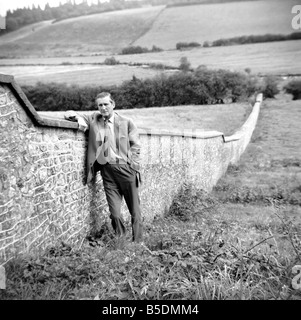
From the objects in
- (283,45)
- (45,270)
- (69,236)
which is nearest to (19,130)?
(45,270)

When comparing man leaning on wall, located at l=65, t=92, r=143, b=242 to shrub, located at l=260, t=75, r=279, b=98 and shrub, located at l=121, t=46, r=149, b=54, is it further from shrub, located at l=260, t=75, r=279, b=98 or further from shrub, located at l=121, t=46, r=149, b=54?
shrub, located at l=260, t=75, r=279, b=98

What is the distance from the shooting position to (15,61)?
23.2 meters

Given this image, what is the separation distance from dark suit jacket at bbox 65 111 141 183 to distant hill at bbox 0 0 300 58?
16616 millimetres

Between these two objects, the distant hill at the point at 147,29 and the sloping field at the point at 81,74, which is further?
the sloping field at the point at 81,74

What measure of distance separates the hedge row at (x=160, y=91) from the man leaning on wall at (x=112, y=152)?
1717cm

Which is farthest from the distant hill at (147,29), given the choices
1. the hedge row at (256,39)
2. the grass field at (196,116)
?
the grass field at (196,116)

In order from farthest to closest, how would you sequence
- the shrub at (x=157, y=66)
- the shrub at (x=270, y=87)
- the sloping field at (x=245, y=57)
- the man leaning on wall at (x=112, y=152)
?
the shrub at (x=270, y=87) < the shrub at (x=157, y=66) < the sloping field at (x=245, y=57) < the man leaning on wall at (x=112, y=152)

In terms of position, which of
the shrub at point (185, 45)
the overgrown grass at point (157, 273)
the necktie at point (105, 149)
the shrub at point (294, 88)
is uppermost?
the necktie at point (105, 149)

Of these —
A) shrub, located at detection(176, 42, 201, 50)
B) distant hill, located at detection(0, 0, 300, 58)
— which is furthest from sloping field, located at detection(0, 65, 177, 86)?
shrub, located at detection(176, 42, 201, 50)

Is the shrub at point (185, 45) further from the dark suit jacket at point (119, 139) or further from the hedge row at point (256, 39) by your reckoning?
the dark suit jacket at point (119, 139)

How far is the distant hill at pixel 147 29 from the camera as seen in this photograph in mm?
21047

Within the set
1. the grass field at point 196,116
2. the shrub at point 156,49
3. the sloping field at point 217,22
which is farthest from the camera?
the shrub at point 156,49

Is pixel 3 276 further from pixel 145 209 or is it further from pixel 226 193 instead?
pixel 226 193

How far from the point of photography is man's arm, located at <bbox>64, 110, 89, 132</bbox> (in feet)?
16.2
